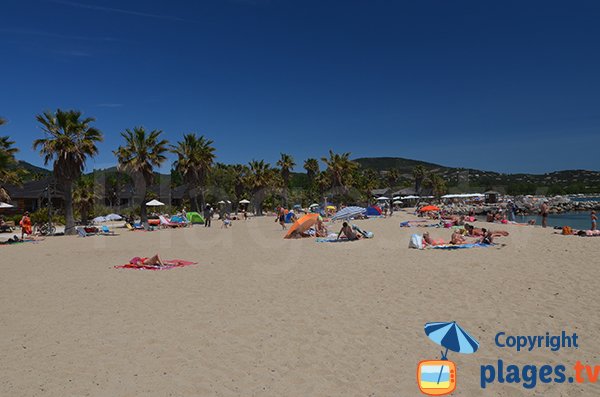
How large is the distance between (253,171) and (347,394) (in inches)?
1973

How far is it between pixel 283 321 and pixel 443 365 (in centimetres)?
270

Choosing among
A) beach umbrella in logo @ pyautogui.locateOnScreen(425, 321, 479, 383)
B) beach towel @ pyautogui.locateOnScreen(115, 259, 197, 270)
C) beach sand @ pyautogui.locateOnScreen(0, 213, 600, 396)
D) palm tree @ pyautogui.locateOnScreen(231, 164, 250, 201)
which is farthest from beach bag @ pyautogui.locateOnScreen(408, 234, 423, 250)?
palm tree @ pyautogui.locateOnScreen(231, 164, 250, 201)

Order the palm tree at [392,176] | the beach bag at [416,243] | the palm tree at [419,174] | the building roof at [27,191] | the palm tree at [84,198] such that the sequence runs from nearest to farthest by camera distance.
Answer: the beach bag at [416,243], the palm tree at [84,198], the building roof at [27,191], the palm tree at [419,174], the palm tree at [392,176]

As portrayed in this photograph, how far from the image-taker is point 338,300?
763 centimetres

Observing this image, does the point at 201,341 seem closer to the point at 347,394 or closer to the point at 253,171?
the point at 347,394

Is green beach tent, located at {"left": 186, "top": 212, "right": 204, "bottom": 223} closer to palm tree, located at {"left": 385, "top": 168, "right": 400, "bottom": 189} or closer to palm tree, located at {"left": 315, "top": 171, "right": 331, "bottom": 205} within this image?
palm tree, located at {"left": 315, "top": 171, "right": 331, "bottom": 205}

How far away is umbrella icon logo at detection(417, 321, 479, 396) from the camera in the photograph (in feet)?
13.7

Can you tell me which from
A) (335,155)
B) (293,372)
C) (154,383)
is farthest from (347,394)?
(335,155)

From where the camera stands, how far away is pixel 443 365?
14.9ft

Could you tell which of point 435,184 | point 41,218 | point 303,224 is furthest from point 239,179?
point 435,184

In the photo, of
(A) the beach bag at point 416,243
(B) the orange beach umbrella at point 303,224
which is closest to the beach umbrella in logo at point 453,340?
(A) the beach bag at point 416,243

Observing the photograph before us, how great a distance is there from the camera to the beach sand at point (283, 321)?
4.41m

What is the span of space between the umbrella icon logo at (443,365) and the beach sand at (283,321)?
0.11m

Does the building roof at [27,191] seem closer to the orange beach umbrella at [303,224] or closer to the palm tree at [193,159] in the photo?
the palm tree at [193,159]
